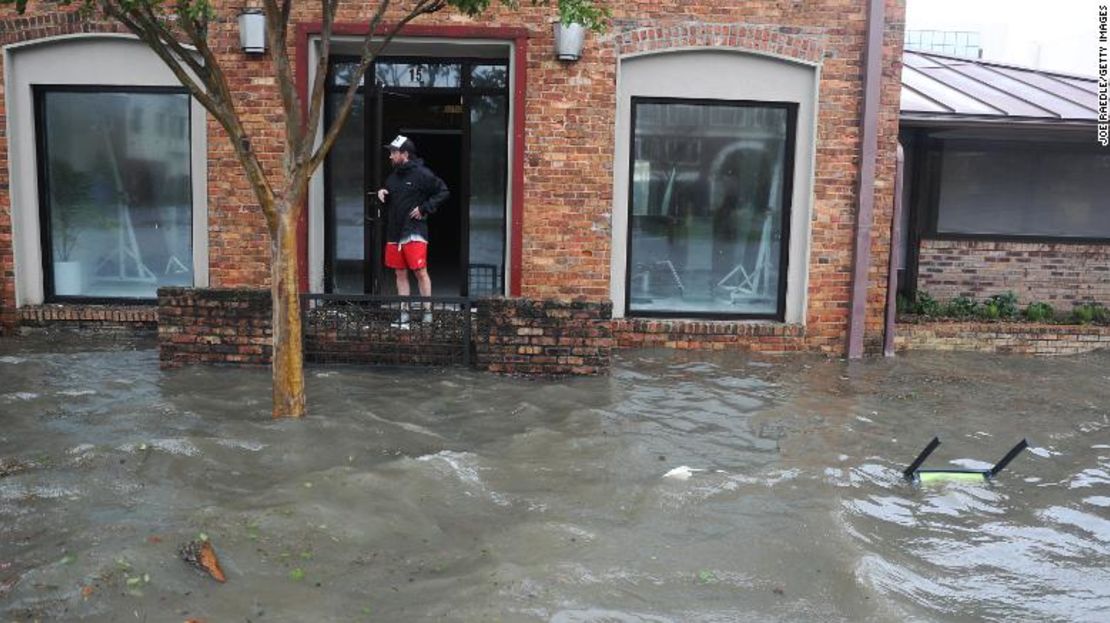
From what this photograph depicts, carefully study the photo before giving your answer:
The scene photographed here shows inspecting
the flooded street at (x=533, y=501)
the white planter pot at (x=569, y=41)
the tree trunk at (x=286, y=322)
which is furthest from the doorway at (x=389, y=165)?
the tree trunk at (x=286, y=322)

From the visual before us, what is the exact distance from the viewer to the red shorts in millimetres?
8930

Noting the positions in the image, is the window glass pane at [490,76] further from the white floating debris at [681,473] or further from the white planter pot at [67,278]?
the white floating debris at [681,473]

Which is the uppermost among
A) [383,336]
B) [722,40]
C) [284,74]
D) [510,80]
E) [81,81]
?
[722,40]

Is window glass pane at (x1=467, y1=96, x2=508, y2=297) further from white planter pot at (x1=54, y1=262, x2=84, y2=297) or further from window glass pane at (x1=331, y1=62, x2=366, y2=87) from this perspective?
white planter pot at (x1=54, y1=262, x2=84, y2=297)

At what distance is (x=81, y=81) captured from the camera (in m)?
9.55

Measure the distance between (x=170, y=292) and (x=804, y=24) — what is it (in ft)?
20.5

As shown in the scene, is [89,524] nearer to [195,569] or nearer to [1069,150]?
[195,569]

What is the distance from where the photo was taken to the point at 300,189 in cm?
637

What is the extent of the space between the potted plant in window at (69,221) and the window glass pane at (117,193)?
0.01 metres

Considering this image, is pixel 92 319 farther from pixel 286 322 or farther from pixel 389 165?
pixel 286 322

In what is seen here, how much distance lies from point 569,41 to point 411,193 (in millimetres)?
2013

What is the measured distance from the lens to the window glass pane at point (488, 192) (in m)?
9.89

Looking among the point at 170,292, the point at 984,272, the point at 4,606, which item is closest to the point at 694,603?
the point at 4,606

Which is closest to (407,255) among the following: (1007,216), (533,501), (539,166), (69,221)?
(539,166)
